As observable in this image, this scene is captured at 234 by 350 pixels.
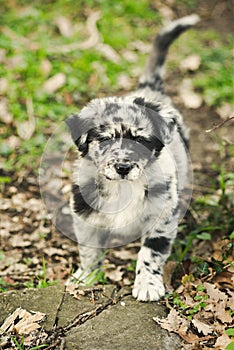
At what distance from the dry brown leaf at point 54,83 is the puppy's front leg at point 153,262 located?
3.79 metres

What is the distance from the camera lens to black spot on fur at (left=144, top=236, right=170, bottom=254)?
4141 millimetres

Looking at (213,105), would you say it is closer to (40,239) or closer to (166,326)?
(40,239)

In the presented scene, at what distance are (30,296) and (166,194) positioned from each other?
1341mm

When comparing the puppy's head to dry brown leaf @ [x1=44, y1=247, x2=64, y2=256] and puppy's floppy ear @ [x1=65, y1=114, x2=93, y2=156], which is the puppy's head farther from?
dry brown leaf @ [x1=44, y1=247, x2=64, y2=256]

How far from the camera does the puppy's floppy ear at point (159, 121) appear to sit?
393cm

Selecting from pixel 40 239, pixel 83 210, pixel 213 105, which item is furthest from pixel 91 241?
pixel 213 105

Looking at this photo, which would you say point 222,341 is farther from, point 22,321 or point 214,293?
point 22,321

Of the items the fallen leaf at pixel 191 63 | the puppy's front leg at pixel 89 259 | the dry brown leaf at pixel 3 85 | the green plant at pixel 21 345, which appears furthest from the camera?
the fallen leaf at pixel 191 63

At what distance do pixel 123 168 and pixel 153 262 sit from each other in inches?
35.4

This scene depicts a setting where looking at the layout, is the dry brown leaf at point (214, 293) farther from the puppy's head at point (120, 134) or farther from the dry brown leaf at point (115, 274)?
the dry brown leaf at point (115, 274)

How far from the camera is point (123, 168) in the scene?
368cm

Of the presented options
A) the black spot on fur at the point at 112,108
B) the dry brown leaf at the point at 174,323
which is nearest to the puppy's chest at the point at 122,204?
the black spot on fur at the point at 112,108

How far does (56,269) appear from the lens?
15.8ft

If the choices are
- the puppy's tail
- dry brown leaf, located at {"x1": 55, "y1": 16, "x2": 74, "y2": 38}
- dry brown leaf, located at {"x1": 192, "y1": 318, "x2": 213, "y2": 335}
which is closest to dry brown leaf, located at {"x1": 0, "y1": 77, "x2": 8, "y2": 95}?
dry brown leaf, located at {"x1": 55, "y1": 16, "x2": 74, "y2": 38}
